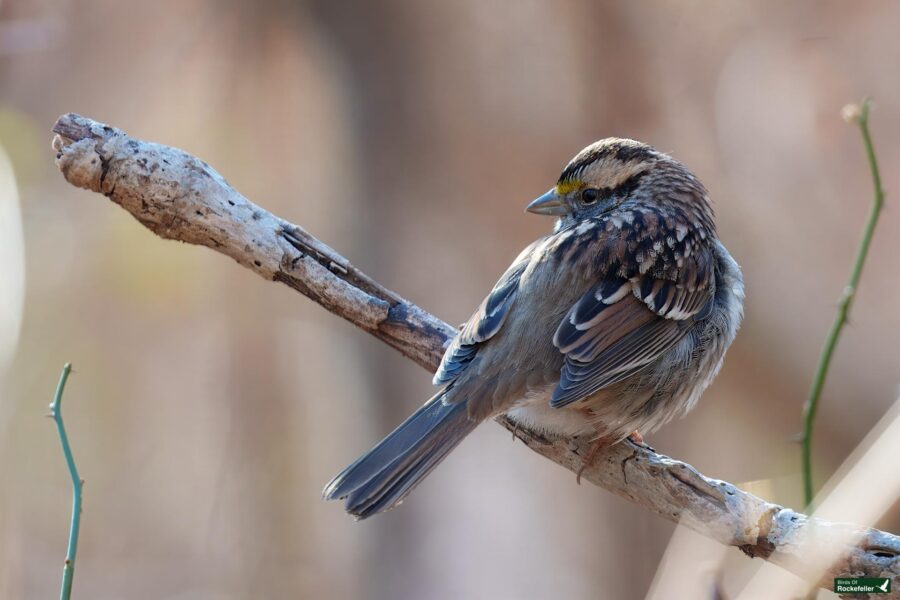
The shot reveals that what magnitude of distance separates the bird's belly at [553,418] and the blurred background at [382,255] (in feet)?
8.63

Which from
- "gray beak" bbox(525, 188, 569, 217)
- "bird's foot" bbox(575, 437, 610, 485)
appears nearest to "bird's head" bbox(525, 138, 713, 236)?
"gray beak" bbox(525, 188, 569, 217)

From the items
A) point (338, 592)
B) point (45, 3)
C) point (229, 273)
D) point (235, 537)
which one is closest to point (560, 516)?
point (338, 592)

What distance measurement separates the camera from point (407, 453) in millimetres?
2814

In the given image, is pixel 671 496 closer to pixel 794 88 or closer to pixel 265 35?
pixel 794 88

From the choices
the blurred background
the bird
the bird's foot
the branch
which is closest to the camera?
the branch

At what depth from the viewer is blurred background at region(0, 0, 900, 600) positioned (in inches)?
229

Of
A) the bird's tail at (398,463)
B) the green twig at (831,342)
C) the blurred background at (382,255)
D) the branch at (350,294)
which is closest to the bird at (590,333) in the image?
the bird's tail at (398,463)

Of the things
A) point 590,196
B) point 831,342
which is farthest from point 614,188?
point 831,342

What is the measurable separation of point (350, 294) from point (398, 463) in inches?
22.5

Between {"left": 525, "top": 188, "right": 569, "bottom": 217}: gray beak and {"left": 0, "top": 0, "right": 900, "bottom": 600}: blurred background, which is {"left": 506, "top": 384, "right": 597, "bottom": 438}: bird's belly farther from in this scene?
{"left": 0, "top": 0, "right": 900, "bottom": 600}: blurred background

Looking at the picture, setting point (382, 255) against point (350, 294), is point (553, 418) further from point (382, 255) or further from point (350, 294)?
point (382, 255)

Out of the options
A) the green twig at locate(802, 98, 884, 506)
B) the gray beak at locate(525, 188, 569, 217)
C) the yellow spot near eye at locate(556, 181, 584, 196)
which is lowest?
the green twig at locate(802, 98, 884, 506)

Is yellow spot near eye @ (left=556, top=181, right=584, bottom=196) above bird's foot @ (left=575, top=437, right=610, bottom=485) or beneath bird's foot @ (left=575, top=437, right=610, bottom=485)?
above

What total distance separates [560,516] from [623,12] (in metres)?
3.35
